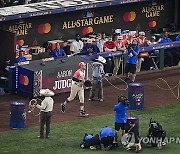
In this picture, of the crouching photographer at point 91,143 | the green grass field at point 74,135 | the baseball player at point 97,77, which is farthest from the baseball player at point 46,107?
the baseball player at point 97,77

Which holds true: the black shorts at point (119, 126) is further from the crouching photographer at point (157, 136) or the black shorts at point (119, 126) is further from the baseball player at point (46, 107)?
the baseball player at point (46, 107)

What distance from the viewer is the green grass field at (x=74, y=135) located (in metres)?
27.6

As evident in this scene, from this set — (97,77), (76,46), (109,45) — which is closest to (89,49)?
(76,46)

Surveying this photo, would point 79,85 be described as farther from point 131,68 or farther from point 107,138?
point 131,68

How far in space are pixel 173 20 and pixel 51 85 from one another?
9636 millimetres

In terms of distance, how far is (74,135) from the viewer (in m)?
29.2

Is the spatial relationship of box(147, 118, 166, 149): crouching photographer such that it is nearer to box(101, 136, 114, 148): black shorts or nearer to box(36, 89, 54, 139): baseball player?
box(101, 136, 114, 148): black shorts

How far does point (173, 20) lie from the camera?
4181cm

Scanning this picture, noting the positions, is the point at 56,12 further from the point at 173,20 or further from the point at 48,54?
the point at 173,20

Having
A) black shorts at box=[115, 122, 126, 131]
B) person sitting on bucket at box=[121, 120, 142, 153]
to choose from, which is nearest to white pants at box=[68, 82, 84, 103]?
black shorts at box=[115, 122, 126, 131]

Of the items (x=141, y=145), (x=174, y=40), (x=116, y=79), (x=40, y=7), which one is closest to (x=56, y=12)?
(x=40, y=7)

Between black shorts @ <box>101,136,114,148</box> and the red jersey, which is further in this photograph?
the red jersey

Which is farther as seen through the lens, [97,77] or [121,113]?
[97,77]

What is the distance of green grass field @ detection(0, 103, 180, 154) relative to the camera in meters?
27.6
